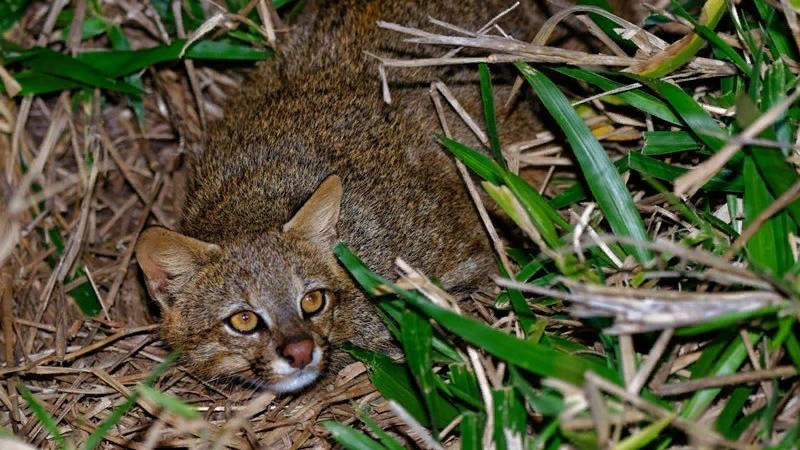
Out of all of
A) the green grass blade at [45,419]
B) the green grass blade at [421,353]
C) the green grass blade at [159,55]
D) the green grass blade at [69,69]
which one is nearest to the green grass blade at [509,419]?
the green grass blade at [421,353]

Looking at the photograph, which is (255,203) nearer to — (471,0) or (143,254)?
(143,254)

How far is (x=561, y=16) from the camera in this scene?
5.97 metres

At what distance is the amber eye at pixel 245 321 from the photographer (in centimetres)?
574

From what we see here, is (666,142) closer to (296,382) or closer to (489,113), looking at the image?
(489,113)

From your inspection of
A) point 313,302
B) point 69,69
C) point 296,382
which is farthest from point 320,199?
point 69,69

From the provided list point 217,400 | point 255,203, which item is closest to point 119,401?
point 217,400

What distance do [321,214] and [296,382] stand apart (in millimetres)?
964

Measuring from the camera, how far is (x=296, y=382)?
5758mm

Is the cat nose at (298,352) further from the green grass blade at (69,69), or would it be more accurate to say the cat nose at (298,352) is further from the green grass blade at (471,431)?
the green grass blade at (69,69)

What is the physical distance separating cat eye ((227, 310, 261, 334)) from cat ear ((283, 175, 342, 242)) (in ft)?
1.73

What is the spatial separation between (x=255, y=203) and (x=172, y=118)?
174cm

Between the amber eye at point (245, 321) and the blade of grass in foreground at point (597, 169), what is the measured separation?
6.57 ft

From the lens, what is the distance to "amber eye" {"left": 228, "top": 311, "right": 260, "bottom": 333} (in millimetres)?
5742

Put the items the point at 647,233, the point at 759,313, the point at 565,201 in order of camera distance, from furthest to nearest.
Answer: the point at 565,201, the point at 647,233, the point at 759,313
